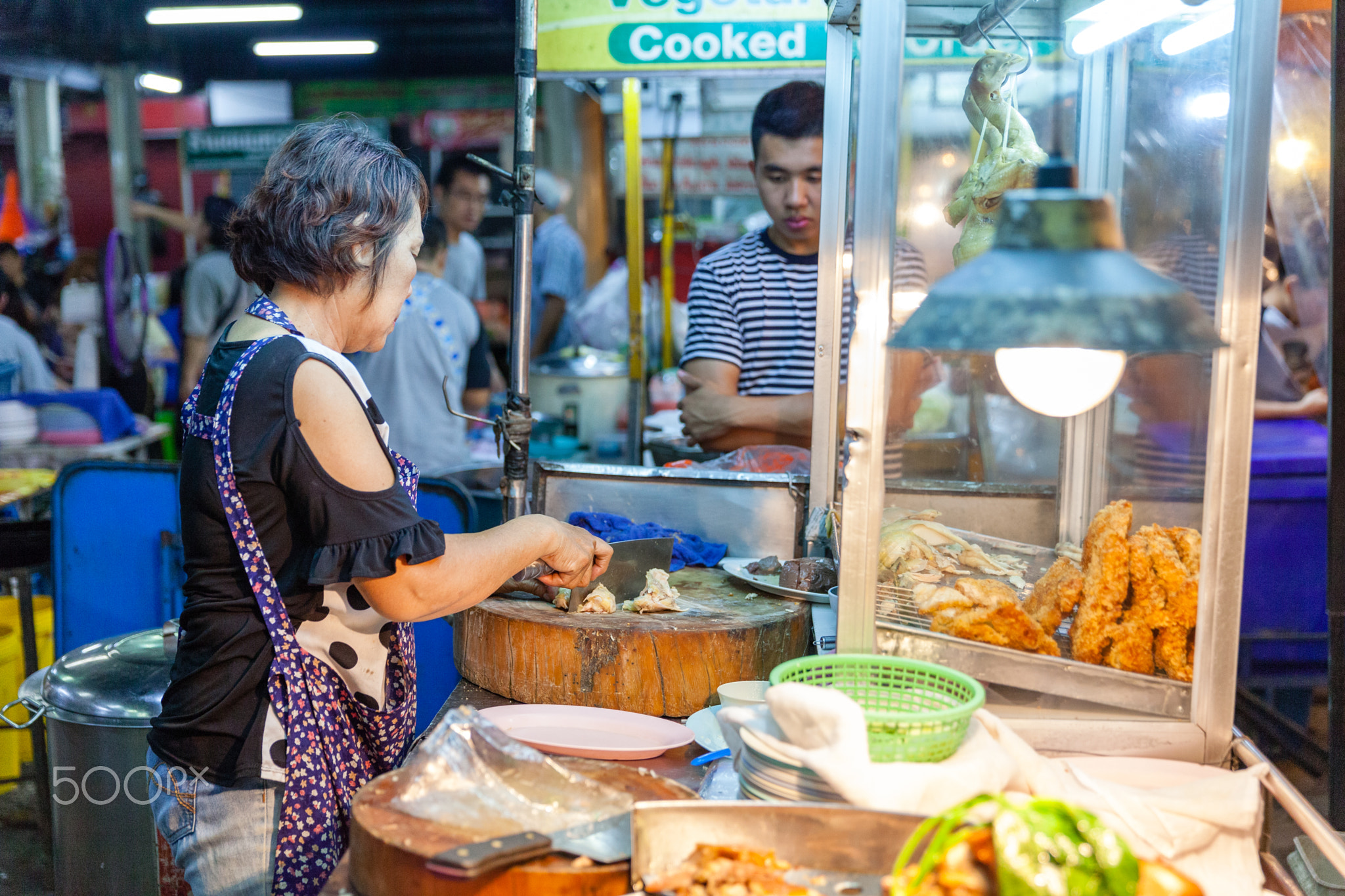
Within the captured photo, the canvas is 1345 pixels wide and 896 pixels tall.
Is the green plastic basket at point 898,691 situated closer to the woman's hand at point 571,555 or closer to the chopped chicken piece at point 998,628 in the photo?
the chopped chicken piece at point 998,628

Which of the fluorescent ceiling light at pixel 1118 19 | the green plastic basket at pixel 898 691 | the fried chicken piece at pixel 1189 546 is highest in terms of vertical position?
the fluorescent ceiling light at pixel 1118 19

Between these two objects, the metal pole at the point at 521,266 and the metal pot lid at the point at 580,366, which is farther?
the metal pot lid at the point at 580,366

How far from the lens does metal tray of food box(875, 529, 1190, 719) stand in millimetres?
1589

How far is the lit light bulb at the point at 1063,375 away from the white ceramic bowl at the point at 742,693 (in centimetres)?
74

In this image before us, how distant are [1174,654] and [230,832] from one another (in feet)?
5.39

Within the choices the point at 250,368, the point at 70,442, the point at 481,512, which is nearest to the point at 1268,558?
the point at 481,512

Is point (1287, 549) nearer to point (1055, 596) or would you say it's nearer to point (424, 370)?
point (1055, 596)

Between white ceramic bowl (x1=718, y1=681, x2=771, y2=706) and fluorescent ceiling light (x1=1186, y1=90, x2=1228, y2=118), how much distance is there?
1199mm

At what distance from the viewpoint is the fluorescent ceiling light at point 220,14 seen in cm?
900

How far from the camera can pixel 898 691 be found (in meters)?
1.54

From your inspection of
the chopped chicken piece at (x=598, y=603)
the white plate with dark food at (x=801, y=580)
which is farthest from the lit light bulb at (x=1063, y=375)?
the chopped chicken piece at (x=598, y=603)

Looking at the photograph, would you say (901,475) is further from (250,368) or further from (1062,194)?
(250,368)

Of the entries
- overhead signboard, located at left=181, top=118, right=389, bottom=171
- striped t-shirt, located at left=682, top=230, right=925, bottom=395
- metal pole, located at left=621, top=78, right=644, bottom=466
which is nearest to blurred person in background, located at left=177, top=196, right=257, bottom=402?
metal pole, located at left=621, top=78, right=644, bottom=466

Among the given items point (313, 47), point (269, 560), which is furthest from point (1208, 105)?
point (313, 47)
